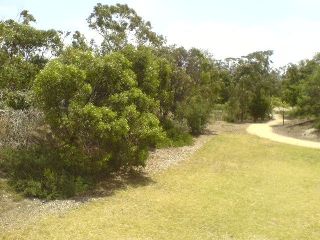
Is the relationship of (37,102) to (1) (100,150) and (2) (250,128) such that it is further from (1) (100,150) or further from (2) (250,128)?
(2) (250,128)

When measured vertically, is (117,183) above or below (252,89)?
below

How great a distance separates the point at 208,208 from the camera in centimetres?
1204

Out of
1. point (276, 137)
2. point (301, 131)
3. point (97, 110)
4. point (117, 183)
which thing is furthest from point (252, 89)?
point (97, 110)

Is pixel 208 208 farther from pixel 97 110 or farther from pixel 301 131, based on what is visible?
pixel 301 131

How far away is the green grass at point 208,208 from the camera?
10016 mm

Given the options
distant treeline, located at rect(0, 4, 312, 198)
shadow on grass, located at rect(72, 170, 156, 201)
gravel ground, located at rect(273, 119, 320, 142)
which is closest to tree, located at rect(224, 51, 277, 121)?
gravel ground, located at rect(273, 119, 320, 142)

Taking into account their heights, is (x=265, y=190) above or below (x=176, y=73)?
below

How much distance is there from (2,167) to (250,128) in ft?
73.8

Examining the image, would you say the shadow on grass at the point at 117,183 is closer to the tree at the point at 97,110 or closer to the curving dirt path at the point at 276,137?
the tree at the point at 97,110

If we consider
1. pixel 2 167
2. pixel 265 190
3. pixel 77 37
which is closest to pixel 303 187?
pixel 265 190

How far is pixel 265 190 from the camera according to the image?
1427cm

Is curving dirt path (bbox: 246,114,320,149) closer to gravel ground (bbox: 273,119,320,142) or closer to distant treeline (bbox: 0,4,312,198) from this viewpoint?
gravel ground (bbox: 273,119,320,142)

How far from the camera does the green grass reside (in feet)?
32.9

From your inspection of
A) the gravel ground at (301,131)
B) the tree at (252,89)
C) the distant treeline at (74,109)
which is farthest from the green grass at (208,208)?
the tree at (252,89)
